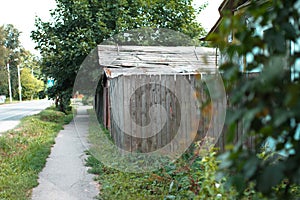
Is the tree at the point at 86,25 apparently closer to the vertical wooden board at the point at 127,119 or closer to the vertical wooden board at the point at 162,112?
the vertical wooden board at the point at 127,119

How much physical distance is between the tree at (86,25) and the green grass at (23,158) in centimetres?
383

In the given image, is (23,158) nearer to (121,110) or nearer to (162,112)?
(121,110)

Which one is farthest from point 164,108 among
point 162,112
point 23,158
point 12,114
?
point 12,114

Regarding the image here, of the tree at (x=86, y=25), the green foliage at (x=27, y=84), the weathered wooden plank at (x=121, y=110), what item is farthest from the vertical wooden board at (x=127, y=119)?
the green foliage at (x=27, y=84)

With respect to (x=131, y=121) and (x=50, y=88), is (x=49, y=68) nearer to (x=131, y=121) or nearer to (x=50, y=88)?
(x=50, y=88)

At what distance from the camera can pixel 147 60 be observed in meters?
9.86

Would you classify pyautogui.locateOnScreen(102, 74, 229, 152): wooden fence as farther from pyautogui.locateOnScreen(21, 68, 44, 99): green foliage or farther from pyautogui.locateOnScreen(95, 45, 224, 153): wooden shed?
pyautogui.locateOnScreen(21, 68, 44, 99): green foliage

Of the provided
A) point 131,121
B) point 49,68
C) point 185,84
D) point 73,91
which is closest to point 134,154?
point 131,121

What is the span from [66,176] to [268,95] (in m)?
5.32

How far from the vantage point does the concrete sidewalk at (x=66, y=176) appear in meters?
4.71

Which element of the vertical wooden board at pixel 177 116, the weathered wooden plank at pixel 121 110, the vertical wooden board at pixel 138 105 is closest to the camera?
the vertical wooden board at pixel 177 116

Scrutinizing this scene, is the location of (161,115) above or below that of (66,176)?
above

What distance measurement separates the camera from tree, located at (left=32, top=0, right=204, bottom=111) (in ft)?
46.3

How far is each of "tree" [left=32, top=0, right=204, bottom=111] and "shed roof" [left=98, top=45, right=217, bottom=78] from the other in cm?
357
